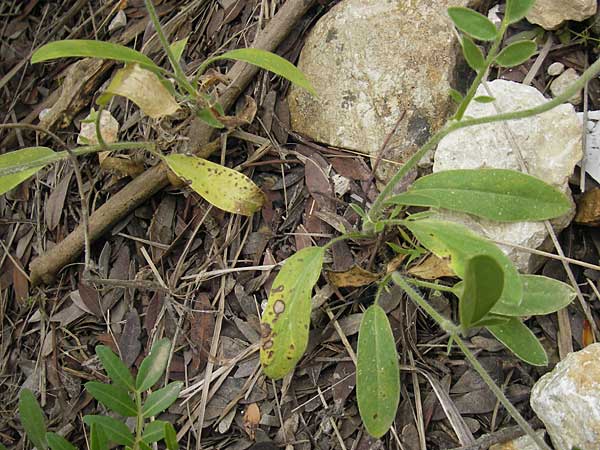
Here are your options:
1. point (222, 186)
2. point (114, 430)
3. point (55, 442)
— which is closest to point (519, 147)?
point (222, 186)

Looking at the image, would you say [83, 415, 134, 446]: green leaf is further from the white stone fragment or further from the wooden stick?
the white stone fragment

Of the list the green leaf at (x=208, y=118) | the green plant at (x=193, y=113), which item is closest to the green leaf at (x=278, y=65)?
the green plant at (x=193, y=113)

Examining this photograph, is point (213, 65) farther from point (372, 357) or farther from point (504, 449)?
point (504, 449)

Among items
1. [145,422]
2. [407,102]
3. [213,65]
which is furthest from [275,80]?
[145,422]

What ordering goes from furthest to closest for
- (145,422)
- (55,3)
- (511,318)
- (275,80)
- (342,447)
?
(55,3) → (275,80) → (145,422) → (342,447) → (511,318)

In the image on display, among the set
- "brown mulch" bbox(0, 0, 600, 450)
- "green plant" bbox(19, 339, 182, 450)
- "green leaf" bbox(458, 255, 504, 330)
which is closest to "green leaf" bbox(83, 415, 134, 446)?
"green plant" bbox(19, 339, 182, 450)

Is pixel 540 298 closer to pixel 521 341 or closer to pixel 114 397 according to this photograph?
pixel 521 341
